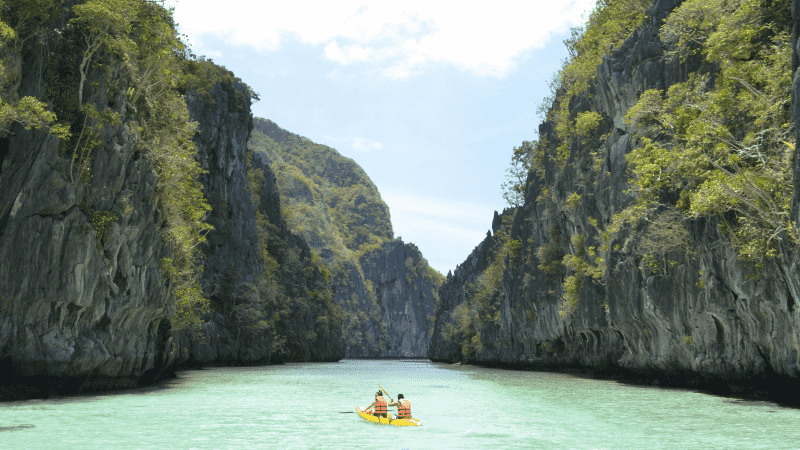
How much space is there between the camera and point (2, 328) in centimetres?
1664

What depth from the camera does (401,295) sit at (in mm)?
185375

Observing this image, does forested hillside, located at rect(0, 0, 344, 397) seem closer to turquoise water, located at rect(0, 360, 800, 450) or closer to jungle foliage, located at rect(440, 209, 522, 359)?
turquoise water, located at rect(0, 360, 800, 450)

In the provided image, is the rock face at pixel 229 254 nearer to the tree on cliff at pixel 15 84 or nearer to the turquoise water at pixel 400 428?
the turquoise water at pixel 400 428

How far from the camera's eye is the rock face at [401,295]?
183 metres

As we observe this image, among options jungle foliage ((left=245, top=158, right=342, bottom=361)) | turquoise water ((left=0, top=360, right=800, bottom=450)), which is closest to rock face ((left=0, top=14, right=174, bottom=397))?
turquoise water ((left=0, top=360, right=800, bottom=450))

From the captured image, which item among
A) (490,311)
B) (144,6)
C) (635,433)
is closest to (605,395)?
(635,433)

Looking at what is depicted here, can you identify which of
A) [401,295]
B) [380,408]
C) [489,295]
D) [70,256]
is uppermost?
[401,295]

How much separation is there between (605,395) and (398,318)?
162770 millimetres

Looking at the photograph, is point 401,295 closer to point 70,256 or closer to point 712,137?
point 712,137

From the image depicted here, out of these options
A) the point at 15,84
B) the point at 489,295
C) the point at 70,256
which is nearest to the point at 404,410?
the point at 70,256

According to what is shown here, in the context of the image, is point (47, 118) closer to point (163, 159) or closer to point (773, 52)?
point (163, 159)

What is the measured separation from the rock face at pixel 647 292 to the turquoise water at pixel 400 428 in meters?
1.88

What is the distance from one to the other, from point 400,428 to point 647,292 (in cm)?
1602

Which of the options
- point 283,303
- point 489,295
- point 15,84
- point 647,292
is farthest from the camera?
point 489,295
